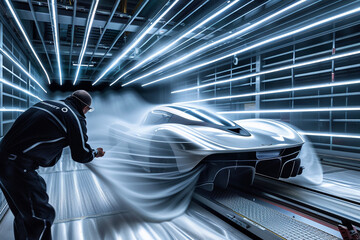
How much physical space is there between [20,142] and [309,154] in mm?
4139

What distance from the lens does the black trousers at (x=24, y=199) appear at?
1648mm

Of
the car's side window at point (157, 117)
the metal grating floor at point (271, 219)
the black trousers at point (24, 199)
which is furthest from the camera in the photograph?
the car's side window at point (157, 117)

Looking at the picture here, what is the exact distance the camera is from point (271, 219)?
225 centimetres

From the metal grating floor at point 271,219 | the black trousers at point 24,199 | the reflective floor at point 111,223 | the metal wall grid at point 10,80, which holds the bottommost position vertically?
the reflective floor at point 111,223

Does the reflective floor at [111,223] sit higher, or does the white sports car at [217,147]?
the white sports car at [217,147]

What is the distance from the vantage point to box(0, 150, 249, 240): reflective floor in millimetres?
2078

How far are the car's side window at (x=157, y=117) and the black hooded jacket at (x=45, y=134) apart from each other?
5.30 feet

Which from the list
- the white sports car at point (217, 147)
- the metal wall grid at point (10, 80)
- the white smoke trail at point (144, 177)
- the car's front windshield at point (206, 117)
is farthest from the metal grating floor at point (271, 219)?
the metal wall grid at point (10, 80)

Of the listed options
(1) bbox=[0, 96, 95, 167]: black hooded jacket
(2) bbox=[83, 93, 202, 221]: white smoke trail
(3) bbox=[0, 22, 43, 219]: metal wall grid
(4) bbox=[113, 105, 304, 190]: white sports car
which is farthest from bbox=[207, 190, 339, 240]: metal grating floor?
(3) bbox=[0, 22, 43, 219]: metal wall grid

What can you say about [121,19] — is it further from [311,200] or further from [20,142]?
[311,200]

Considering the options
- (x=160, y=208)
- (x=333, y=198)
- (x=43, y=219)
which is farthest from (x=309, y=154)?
(x=43, y=219)

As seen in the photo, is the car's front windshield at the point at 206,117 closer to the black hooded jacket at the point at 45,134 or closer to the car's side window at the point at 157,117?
the car's side window at the point at 157,117

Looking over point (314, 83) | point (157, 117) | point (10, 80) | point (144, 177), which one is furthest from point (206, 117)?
point (314, 83)

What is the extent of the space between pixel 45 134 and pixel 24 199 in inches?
18.8
